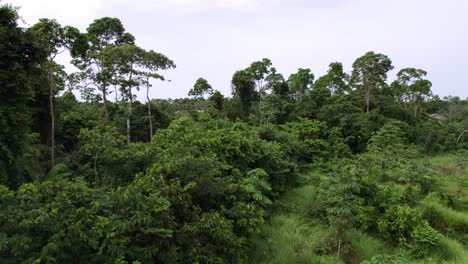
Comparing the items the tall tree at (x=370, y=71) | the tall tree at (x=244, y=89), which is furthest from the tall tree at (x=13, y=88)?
the tall tree at (x=370, y=71)

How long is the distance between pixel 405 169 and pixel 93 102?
14.2m

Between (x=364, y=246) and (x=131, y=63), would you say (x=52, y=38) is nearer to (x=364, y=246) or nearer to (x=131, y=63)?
(x=131, y=63)

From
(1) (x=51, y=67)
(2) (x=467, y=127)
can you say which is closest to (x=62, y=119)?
(1) (x=51, y=67)

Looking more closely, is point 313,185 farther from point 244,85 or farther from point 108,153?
point 244,85

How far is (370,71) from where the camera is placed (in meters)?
19.1

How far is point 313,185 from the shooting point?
32.6 ft

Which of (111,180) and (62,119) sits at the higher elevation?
(62,119)

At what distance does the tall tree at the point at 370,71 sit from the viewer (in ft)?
61.0

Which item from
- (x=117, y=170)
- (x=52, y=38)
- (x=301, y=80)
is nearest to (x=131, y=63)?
(x=52, y=38)

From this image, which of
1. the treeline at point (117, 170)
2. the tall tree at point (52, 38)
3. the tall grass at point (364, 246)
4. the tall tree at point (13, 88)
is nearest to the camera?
the treeline at point (117, 170)

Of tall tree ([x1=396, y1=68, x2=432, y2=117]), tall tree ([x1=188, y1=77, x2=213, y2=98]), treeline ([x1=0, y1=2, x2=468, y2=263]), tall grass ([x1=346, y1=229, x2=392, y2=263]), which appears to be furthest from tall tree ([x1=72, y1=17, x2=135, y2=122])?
tall tree ([x1=396, y1=68, x2=432, y2=117])

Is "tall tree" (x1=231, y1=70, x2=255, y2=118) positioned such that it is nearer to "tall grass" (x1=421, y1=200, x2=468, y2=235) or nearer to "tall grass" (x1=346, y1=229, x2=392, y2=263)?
"tall grass" (x1=421, y1=200, x2=468, y2=235)

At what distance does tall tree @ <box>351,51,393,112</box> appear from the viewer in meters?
18.6

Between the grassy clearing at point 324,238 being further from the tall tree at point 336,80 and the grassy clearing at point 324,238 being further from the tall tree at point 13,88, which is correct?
the tall tree at point 336,80
